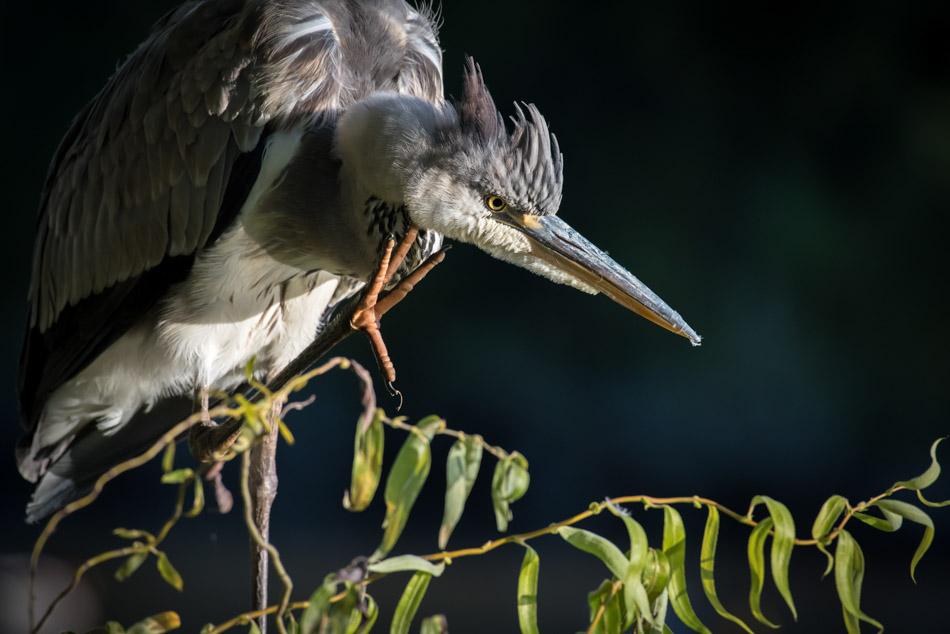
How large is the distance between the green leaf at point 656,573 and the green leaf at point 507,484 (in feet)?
0.59

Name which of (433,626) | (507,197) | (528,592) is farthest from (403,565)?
(507,197)

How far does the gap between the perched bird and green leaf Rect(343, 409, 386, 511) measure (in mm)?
595

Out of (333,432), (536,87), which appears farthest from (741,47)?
(333,432)

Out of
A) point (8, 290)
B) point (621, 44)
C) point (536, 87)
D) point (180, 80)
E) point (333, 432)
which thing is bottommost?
point (333, 432)

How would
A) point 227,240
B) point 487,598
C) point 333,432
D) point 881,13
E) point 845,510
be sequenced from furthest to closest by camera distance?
point 333,432
point 881,13
point 487,598
point 227,240
point 845,510

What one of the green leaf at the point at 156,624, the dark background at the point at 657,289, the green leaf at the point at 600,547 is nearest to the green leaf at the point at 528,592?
the green leaf at the point at 600,547

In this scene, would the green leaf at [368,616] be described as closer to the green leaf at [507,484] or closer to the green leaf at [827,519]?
the green leaf at [507,484]

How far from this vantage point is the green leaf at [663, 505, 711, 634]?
814mm

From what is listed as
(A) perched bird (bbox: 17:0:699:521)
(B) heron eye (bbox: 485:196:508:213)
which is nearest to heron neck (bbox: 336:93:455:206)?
(A) perched bird (bbox: 17:0:699:521)

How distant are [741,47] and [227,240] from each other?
2830mm

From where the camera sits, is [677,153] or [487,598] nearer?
[487,598]

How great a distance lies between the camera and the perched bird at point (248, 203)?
125cm

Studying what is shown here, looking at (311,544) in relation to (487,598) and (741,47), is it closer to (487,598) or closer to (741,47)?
(487,598)

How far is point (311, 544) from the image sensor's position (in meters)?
3.64
